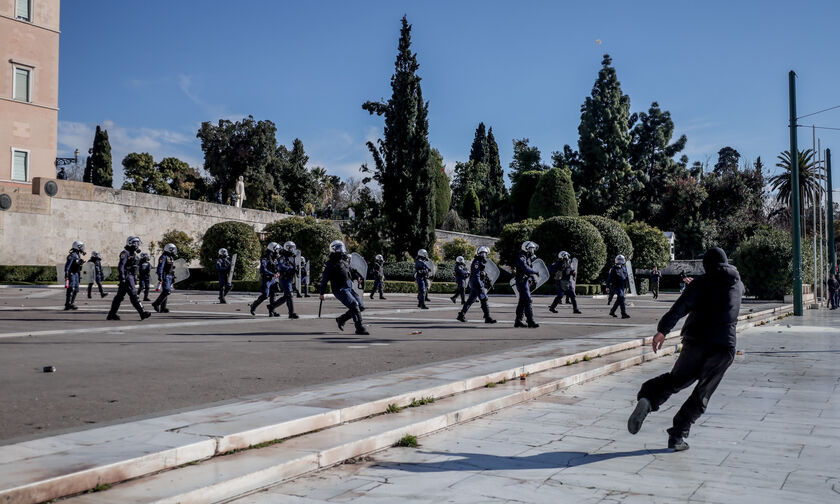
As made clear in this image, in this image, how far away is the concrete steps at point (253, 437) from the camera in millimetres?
3893

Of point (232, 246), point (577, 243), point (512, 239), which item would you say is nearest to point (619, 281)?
point (577, 243)

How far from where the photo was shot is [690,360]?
5488mm

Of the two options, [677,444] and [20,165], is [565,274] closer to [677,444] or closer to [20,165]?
[677,444]

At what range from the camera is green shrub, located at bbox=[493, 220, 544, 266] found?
137 ft

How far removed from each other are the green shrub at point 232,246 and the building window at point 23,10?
13991 millimetres

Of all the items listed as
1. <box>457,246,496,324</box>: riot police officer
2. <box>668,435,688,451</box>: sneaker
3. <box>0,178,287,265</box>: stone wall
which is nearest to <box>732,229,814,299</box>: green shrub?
<box>457,246,496,324</box>: riot police officer

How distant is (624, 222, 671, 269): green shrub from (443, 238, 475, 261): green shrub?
36.4ft

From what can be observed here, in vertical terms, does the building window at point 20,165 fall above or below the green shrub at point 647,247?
above

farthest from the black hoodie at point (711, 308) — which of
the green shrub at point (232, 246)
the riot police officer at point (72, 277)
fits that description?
the green shrub at point (232, 246)

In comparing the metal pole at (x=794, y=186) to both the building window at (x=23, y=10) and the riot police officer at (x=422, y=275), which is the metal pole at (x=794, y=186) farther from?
the building window at (x=23, y=10)

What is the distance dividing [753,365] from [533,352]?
3.23 metres

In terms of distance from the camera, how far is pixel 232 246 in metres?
38.1

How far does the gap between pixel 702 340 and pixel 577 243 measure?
34312 millimetres

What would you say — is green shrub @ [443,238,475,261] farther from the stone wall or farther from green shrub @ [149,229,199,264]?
green shrub @ [149,229,199,264]
